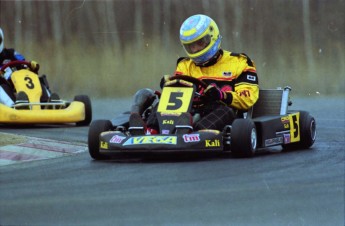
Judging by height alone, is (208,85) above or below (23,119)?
above

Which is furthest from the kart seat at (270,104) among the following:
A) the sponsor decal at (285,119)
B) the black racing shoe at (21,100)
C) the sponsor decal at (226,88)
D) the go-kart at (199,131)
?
the black racing shoe at (21,100)

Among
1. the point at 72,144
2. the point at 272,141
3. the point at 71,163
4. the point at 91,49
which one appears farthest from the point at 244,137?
the point at 91,49

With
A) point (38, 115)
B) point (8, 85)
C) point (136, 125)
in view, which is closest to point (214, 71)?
point (136, 125)

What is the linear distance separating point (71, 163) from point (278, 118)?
82.3 inches

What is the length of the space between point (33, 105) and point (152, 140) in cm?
524

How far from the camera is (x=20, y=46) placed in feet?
62.2

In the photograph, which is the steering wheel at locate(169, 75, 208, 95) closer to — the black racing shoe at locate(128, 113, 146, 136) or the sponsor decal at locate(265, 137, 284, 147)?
the black racing shoe at locate(128, 113, 146, 136)

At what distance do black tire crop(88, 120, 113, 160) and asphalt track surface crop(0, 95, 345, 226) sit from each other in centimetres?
9

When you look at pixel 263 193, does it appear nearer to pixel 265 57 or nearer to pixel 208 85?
pixel 208 85

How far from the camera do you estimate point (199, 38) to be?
11.2 m

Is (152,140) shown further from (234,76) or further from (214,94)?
(234,76)

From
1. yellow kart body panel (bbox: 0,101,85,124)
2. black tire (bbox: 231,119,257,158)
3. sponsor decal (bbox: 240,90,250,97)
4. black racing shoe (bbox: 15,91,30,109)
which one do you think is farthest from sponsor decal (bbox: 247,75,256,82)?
black racing shoe (bbox: 15,91,30,109)

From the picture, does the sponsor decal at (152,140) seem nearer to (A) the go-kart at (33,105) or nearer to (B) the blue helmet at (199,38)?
(B) the blue helmet at (199,38)

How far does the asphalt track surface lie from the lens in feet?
23.9
